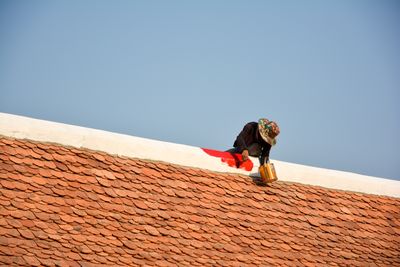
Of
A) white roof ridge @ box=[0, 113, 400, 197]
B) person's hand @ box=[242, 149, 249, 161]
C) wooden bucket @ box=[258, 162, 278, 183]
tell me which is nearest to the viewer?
white roof ridge @ box=[0, 113, 400, 197]

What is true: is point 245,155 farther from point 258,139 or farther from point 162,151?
point 162,151

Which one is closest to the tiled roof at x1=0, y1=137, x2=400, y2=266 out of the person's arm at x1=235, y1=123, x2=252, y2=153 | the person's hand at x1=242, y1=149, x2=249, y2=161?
the person's hand at x1=242, y1=149, x2=249, y2=161

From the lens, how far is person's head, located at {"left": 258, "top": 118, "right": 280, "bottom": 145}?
41.3ft

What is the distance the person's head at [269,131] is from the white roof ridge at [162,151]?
45 cm

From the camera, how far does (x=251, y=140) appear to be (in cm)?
1286

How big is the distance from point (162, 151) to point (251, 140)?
6.71ft

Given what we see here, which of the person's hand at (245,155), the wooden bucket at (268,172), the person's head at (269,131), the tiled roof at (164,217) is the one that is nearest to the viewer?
the tiled roof at (164,217)

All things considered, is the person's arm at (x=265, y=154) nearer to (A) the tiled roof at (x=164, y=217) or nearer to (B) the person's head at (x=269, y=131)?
(B) the person's head at (x=269, y=131)

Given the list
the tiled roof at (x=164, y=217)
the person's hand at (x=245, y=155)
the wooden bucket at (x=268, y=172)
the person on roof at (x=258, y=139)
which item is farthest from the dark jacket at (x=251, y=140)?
the tiled roof at (x=164, y=217)

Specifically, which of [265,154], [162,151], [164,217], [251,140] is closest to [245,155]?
[265,154]

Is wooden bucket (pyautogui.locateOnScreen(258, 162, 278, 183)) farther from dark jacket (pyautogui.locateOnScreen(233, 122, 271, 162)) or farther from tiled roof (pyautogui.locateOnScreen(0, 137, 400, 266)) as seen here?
dark jacket (pyautogui.locateOnScreen(233, 122, 271, 162))

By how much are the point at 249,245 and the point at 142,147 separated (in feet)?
7.96

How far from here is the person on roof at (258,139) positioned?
41.3 feet

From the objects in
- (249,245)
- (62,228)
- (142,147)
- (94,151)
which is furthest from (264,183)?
(62,228)
